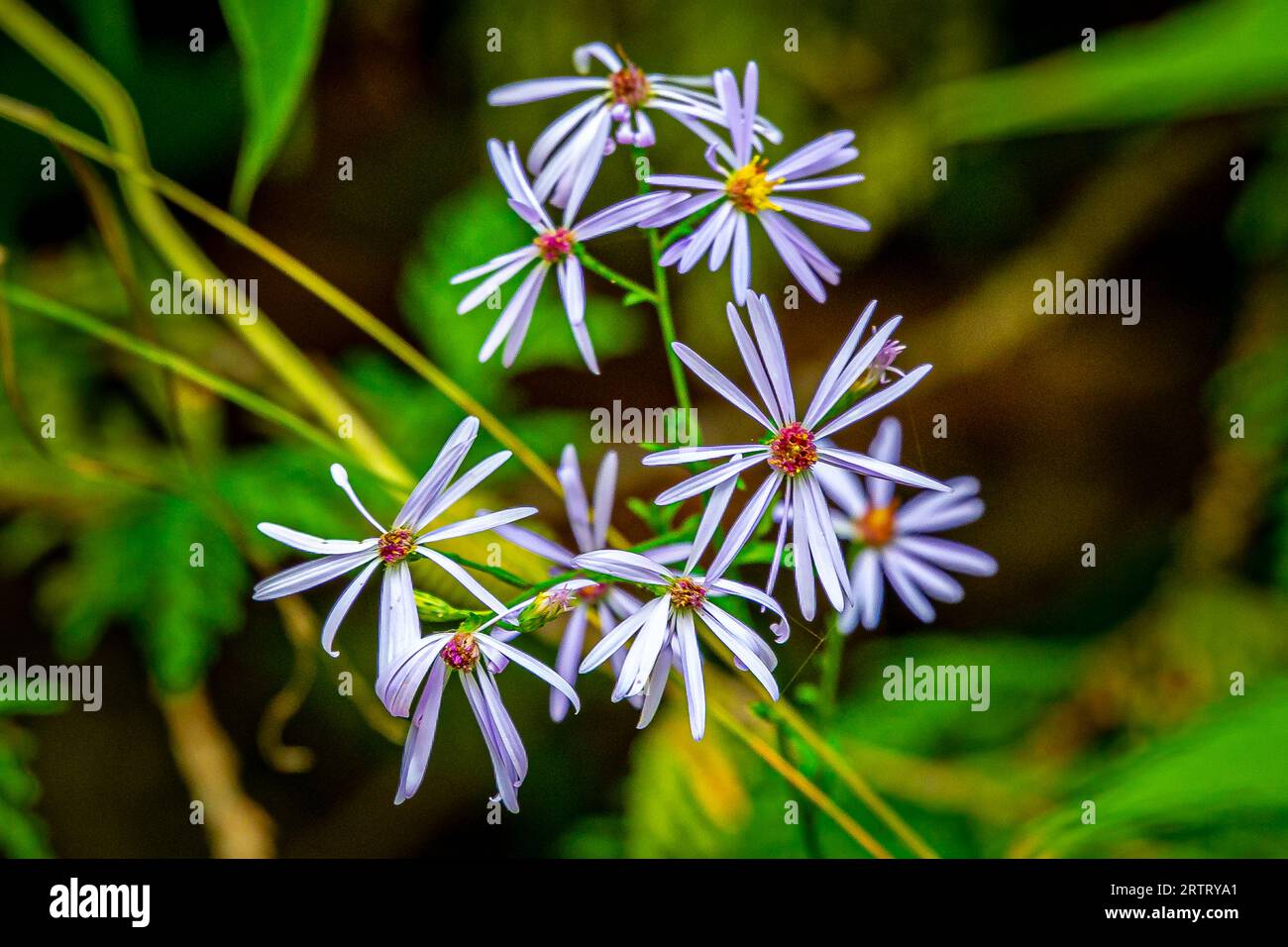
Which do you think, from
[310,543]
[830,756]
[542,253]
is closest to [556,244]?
[542,253]

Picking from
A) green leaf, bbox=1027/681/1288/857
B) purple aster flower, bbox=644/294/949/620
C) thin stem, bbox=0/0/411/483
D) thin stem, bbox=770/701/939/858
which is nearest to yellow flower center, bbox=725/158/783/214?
purple aster flower, bbox=644/294/949/620

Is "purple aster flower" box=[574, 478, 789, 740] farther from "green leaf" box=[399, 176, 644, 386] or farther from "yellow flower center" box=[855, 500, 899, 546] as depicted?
"green leaf" box=[399, 176, 644, 386]

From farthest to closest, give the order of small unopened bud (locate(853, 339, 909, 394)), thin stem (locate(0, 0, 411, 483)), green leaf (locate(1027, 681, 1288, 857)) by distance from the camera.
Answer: thin stem (locate(0, 0, 411, 483)) → green leaf (locate(1027, 681, 1288, 857)) → small unopened bud (locate(853, 339, 909, 394))

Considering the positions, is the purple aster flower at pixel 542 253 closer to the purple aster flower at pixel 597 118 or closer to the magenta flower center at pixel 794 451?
the purple aster flower at pixel 597 118

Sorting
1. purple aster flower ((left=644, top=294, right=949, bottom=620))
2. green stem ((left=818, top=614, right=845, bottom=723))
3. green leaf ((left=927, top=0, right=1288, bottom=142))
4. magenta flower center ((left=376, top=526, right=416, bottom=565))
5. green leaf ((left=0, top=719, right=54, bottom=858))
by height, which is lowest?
green leaf ((left=0, top=719, right=54, bottom=858))

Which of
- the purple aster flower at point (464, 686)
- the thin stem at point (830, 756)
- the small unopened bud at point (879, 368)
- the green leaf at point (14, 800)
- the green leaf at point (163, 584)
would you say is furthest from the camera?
the green leaf at point (163, 584)

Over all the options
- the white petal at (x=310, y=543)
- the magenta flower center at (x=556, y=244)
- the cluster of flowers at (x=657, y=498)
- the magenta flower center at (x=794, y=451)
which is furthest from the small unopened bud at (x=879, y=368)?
the white petal at (x=310, y=543)

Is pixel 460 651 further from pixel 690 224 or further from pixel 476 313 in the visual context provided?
pixel 476 313
